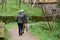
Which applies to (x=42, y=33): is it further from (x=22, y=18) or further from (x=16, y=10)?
(x=16, y=10)

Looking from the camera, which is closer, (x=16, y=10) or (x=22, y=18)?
(x=22, y=18)

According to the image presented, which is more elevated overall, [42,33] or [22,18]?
[22,18]

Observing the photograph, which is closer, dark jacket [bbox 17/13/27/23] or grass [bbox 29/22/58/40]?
dark jacket [bbox 17/13/27/23]

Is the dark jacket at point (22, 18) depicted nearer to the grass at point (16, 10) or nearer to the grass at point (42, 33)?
the grass at point (42, 33)

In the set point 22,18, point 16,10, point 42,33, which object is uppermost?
point 22,18

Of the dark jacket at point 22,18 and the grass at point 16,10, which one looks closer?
the dark jacket at point 22,18

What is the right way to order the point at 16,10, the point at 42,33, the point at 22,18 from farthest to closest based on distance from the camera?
the point at 16,10, the point at 42,33, the point at 22,18

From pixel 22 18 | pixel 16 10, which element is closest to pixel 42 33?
pixel 22 18

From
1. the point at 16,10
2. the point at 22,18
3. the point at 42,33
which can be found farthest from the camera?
the point at 16,10

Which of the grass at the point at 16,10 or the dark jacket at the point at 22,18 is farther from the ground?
the dark jacket at the point at 22,18

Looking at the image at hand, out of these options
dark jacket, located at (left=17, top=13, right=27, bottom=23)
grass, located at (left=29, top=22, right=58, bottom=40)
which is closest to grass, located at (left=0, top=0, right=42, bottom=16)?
grass, located at (left=29, top=22, right=58, bottom=40)

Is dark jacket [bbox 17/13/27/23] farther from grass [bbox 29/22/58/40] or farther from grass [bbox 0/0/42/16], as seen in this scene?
grass [bbox 0/0/42/16]

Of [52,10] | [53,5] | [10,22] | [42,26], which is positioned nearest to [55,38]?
[42,26]

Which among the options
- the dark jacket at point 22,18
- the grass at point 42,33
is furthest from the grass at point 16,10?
the dark jacket at point 22,18
